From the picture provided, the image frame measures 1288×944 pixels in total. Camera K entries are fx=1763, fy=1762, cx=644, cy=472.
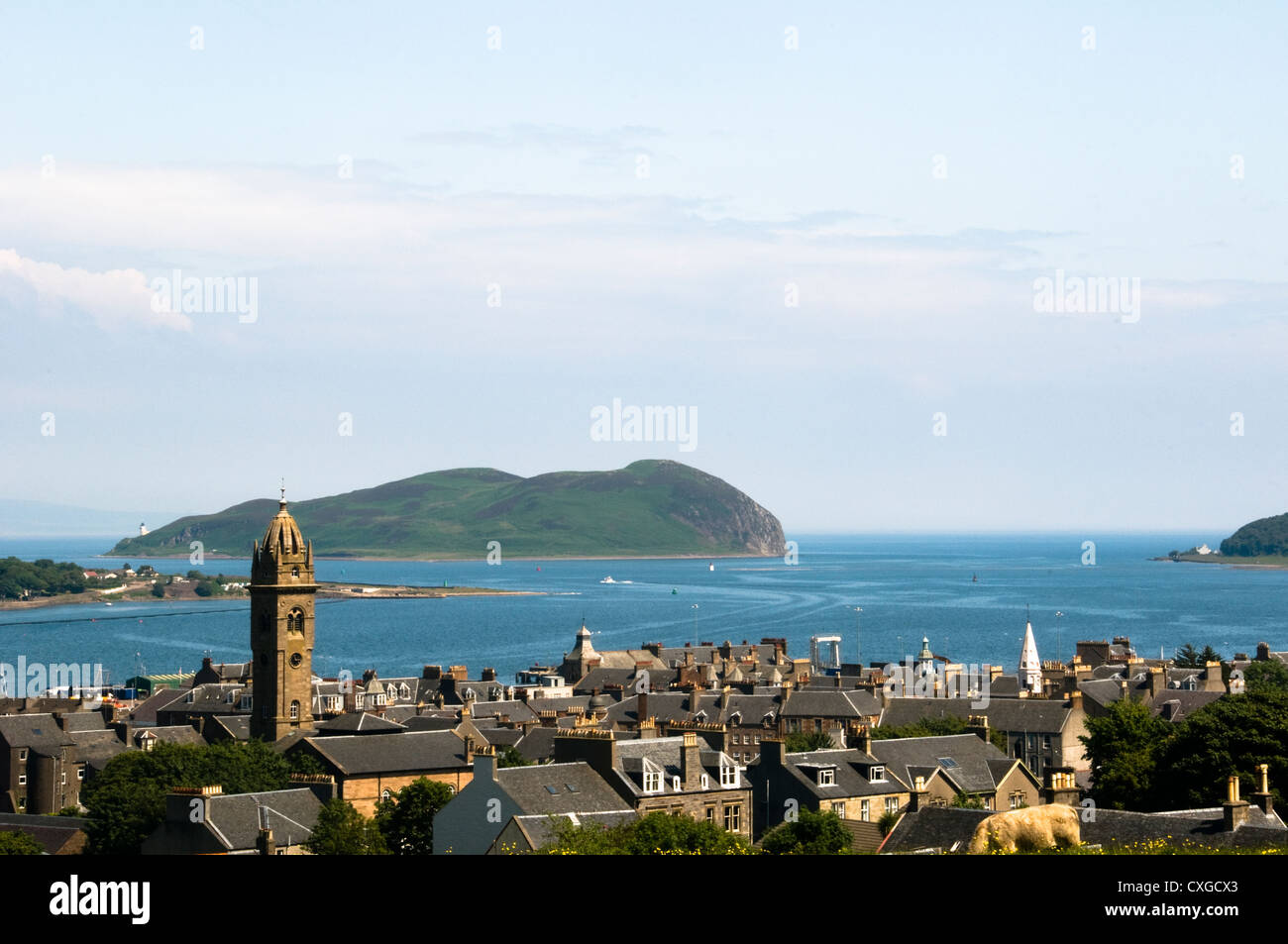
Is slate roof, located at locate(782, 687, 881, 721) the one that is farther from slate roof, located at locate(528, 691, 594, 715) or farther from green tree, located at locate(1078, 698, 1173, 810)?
green tree, located at locate(1078, 698, 1173, 810)

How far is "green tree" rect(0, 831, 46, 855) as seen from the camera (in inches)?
2386

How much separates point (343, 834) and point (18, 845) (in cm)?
1173

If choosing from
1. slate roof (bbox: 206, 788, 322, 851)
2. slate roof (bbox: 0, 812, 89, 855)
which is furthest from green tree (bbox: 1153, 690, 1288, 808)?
slate roof (bbox: 0, 812, 89, 855)

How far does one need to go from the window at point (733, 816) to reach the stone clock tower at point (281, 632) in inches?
1180

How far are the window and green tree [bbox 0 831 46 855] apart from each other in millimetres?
25639

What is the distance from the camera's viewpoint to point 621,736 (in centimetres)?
8006

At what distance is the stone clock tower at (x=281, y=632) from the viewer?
9181cm

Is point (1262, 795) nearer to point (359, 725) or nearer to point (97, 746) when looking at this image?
point (359, 725)

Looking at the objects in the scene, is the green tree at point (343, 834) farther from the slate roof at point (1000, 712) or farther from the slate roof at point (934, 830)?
the slate roof at point (1000, 712)

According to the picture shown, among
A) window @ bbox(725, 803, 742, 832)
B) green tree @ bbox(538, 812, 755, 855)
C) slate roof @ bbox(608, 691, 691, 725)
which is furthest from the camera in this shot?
slate roof @ bbox(608, 691, 691, 725)

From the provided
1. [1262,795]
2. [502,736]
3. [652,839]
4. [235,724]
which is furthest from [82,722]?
[1262,795]

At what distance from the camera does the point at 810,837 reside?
186ft

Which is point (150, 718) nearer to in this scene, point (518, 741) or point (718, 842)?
point (518, 741)
